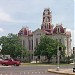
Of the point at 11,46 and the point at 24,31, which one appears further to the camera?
the point at 24,31

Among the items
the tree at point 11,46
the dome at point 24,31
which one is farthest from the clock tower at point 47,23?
the tree at point 11,46

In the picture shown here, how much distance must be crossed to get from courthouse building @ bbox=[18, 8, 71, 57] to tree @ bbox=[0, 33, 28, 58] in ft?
25.0

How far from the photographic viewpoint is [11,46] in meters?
114

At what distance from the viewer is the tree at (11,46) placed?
11412cm

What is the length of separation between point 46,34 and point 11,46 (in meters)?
16.4

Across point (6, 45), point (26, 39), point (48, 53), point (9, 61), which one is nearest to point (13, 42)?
point (6, 45)

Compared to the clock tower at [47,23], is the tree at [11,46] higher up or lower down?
lower down

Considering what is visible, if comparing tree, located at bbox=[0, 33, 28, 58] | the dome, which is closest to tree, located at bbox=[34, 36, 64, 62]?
tree, located at bbox=[0, 33, 28, 58]

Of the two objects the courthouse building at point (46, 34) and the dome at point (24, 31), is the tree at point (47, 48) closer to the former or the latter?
the courthouse building at point (46, 34)

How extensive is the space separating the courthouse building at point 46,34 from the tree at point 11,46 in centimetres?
761

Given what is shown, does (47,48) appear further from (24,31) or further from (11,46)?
(24,31)

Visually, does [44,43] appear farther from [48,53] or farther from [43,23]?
[43,23]

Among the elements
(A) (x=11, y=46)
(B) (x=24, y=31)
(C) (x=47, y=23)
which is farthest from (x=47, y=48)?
(B) (x=24, y=31)

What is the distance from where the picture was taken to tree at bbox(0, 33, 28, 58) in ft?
374
